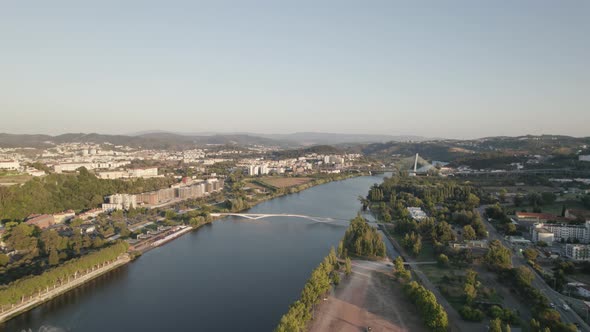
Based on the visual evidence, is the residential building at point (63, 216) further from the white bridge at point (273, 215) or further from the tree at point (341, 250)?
the tree at point (341, 250)

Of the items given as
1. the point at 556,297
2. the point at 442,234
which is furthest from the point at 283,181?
the point at 556,297

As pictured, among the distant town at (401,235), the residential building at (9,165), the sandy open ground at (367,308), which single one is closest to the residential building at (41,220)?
the distant town at (401,235)

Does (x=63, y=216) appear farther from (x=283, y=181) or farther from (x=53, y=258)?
(x=283, y=181)

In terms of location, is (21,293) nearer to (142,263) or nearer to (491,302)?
(142,263)

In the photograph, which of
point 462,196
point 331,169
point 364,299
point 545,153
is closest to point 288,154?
point 331,169

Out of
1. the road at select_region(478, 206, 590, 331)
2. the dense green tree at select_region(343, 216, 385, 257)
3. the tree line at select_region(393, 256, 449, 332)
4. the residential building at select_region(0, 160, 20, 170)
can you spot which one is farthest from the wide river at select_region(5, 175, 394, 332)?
the residential building at select_region(0, 160, 20, 170)

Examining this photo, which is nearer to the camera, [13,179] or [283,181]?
[13,179]
